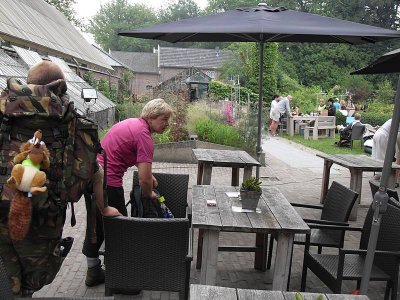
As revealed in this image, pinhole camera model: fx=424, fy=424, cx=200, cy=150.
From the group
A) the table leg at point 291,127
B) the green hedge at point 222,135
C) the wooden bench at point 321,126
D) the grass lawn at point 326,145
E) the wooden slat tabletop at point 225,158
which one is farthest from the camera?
the table leg at point 291,127

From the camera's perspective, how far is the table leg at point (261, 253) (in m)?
4.51

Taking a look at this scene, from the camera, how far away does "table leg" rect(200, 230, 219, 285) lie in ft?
10.6

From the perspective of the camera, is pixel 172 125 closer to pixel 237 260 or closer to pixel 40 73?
pixel 237 260

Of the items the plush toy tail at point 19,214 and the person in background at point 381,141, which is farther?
the person in background at point 381,141

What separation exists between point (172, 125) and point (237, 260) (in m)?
7.79

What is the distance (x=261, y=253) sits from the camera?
4527 millimetres

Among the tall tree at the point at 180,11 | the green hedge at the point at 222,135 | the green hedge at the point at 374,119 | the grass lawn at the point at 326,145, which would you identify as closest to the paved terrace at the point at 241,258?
the green hedge at the point at 222,135

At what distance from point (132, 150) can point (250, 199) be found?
1.09m

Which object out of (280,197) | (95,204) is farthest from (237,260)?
(95,204)

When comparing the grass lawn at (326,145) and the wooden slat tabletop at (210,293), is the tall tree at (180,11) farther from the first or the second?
the wooden slat tabletop at (210,293)

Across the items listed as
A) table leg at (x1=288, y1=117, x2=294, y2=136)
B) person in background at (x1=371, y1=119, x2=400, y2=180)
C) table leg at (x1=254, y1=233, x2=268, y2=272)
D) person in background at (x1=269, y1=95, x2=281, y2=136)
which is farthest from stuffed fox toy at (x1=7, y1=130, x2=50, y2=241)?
table leg at (x1=288, y1=117, x2=294, y2=136)

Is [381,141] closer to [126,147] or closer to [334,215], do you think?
[334,215]

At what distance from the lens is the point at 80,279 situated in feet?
13.6

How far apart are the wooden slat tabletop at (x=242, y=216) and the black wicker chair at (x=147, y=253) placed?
0.33 meters
